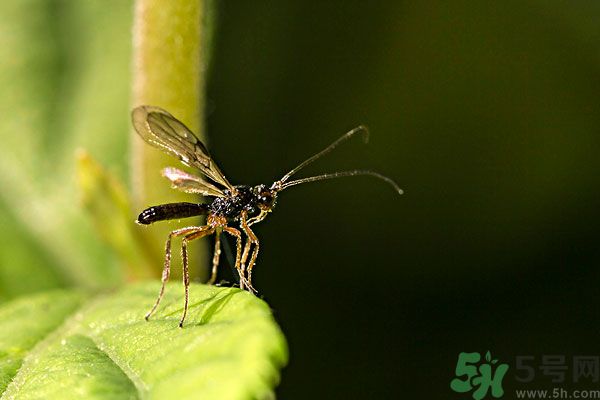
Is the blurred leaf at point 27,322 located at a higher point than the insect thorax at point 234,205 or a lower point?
lower

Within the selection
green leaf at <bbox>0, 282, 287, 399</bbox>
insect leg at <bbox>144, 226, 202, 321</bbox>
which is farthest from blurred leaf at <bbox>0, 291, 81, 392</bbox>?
insect leg at <bbox>144, 226, 202, 321</bbox>

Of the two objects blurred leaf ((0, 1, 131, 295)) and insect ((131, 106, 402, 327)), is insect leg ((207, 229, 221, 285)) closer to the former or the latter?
insect ((131, 106, 402, 327))

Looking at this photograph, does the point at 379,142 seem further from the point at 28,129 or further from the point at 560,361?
the point at 28,129

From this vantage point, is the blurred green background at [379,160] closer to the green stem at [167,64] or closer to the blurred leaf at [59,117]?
the blurred leaf at [59,117]

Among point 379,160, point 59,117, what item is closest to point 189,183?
point 59,117

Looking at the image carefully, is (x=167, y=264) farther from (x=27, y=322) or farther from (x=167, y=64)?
(x=167, y=64)

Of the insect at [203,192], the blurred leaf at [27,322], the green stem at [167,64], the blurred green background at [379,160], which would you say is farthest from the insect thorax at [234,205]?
the blurred green background at [379,160]
